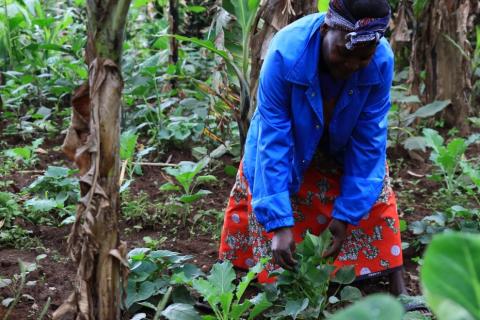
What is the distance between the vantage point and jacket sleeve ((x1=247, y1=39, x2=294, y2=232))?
2713 millimetres

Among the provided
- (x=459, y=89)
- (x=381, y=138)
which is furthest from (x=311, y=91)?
→ (x=459, y=89)

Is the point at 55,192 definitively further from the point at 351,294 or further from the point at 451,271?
the point at 451,271

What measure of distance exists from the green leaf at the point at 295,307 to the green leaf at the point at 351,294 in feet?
0.86

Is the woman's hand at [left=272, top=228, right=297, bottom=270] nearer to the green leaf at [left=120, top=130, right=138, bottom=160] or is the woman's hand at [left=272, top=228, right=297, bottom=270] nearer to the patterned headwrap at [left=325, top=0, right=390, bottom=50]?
the patterned headwrap at [left=325, top=0, right=390, bottom=50]

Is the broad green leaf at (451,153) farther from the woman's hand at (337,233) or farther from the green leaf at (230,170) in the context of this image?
the green leaf at (230,170)

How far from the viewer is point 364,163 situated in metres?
2.92

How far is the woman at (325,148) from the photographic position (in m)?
2.59

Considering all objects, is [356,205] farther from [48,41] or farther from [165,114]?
[48,41]

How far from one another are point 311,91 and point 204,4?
393 centimetres

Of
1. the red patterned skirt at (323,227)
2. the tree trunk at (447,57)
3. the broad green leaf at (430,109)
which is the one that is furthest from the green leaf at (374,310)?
the tree trunk at (447,57)

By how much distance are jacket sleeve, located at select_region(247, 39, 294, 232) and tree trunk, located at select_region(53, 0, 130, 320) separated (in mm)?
717

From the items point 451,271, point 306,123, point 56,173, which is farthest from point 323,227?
point 451,271

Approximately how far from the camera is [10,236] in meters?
3.40

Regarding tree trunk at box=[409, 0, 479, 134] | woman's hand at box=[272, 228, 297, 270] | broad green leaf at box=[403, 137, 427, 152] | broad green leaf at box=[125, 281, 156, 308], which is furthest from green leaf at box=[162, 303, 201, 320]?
tree trunk at box=[409, 0, 479, 134]
